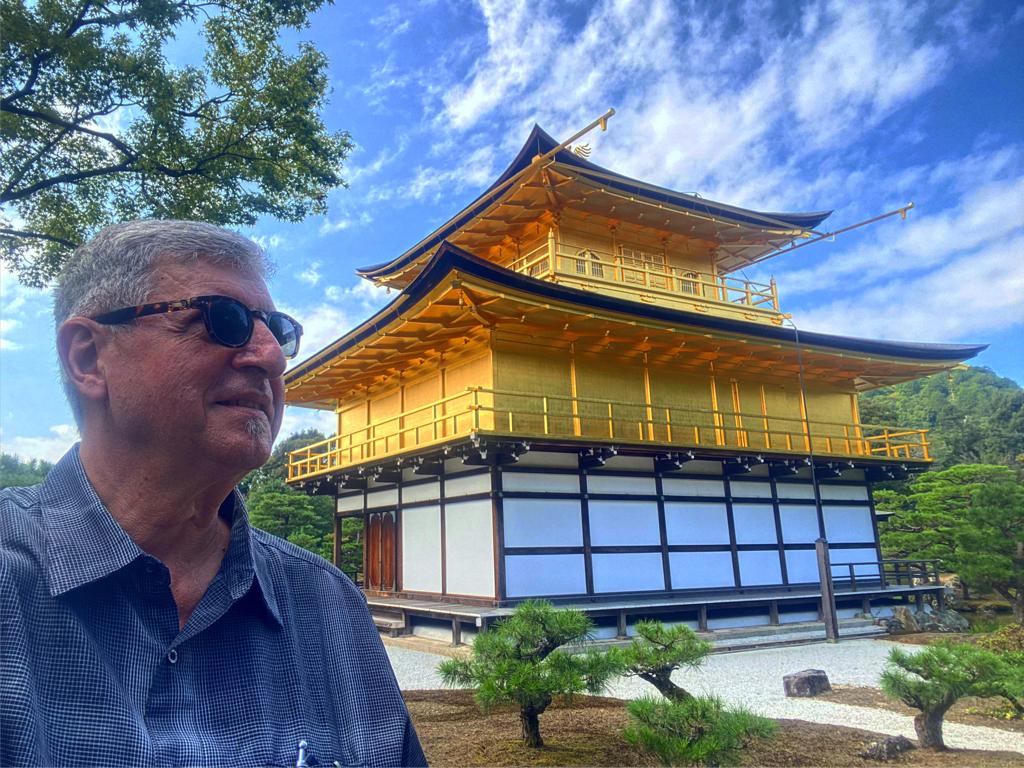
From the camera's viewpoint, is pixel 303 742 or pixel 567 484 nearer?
pixel 303 742

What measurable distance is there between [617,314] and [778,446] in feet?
22.4

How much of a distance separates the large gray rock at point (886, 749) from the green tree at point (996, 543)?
11.9 meters

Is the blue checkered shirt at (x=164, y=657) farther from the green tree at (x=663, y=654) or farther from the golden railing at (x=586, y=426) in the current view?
the golden railing at (x=586, y=426)

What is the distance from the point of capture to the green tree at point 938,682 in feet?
18.7

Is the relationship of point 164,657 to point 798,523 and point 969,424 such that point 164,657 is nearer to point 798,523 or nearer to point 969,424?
point 798,523

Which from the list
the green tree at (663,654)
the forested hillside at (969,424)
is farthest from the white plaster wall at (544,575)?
the forested hillside at (969,424)

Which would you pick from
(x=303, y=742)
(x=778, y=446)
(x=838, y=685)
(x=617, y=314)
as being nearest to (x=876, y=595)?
(x=778, y=446)

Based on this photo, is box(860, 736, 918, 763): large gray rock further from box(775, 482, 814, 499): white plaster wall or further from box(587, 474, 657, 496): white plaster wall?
box(775, 482, 814, 499): white plaster wall

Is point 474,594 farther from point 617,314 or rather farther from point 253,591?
point 253,591

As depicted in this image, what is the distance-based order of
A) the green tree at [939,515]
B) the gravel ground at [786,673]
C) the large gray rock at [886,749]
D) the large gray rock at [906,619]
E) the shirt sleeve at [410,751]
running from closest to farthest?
the shirt sleeve at [410,751] < the large gray rock at [886,749] < the gravel ground at [786,673] < the large gray rock at [906,619] < the green tree at [939,515]

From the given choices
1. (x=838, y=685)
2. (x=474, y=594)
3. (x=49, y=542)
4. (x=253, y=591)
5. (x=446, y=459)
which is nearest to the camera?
(x=49, y=542)

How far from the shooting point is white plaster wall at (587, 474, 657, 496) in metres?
12.8

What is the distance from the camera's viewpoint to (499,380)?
12570 mm

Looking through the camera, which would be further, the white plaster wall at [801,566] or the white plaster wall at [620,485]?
the white plaster wall at [801,566]
